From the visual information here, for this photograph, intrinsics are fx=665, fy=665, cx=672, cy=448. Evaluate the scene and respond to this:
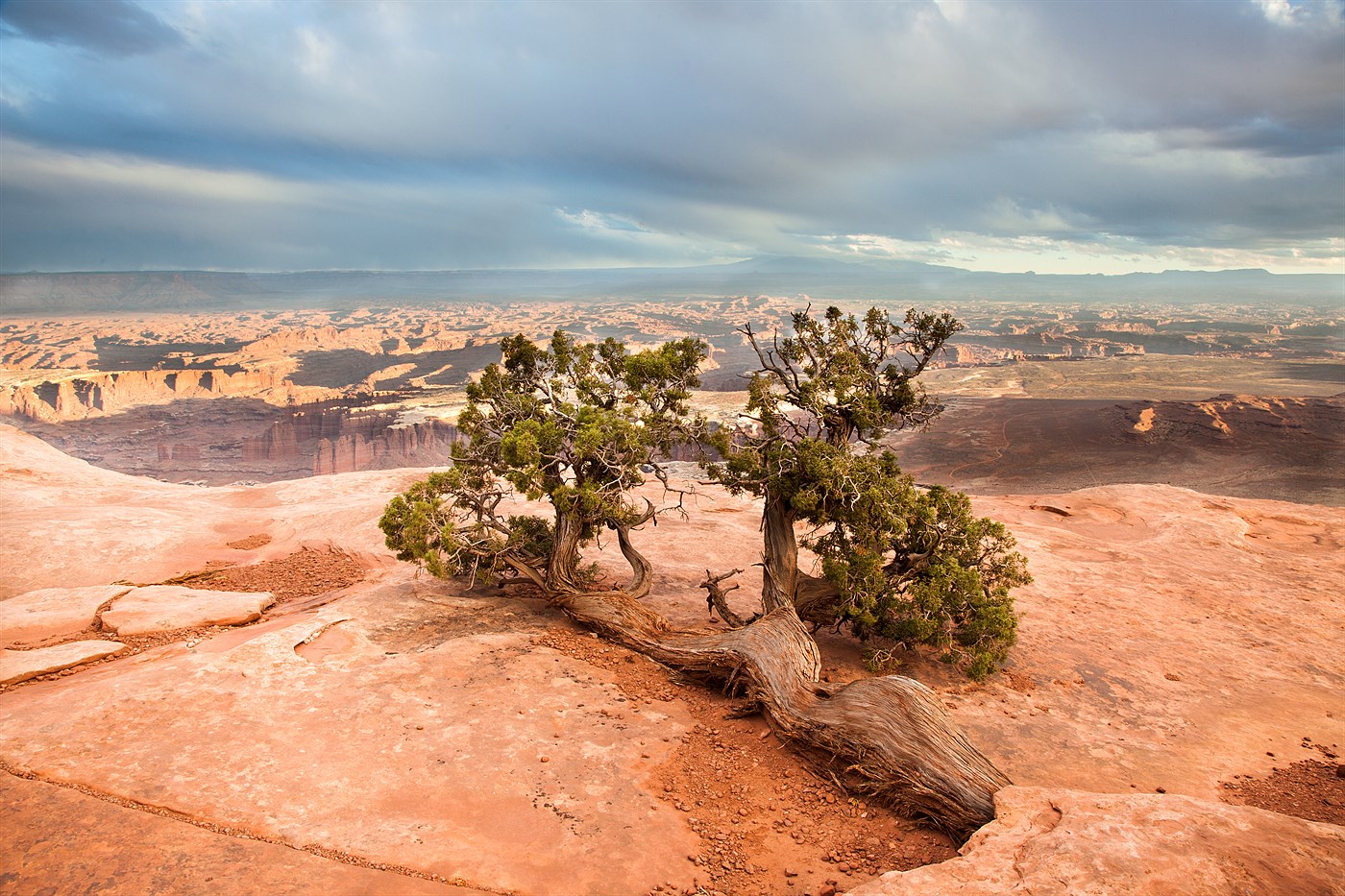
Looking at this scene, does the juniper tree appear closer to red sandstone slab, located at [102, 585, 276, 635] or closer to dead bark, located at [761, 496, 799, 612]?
dead bark, located at [761, 496, 799, 612]

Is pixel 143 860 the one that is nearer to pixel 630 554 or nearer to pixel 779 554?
pixel 630 554

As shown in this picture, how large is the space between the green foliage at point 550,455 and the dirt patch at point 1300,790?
9.97 metres

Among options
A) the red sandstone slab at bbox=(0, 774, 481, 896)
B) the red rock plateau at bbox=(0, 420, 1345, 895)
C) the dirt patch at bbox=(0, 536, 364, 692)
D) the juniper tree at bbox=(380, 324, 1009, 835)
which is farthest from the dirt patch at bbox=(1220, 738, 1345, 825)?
the dirt patch at bbox=(0, 536, 364, 692)

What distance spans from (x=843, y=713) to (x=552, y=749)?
3.96m

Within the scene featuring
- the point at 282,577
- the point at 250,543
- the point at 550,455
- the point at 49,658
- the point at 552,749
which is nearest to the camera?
the point at 552,749

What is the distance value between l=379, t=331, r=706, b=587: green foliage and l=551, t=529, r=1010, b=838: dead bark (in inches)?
77.3

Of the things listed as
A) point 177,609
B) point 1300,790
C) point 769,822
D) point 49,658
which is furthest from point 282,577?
point 1300,790

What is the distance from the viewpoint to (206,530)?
62.9ft

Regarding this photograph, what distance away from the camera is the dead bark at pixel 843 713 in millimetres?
7754

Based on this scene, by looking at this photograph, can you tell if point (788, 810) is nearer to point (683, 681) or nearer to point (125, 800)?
point (683, 681)

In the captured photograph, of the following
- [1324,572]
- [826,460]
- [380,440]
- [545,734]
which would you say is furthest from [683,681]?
[380,440]

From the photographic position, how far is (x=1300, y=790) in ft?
29.3

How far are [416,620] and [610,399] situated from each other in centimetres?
586

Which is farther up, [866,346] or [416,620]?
[866,346]
